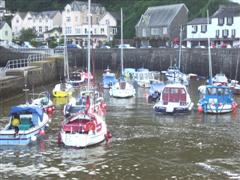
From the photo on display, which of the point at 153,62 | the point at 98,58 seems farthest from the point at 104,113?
the point at 98,58

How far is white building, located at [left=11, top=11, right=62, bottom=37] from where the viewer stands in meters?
134

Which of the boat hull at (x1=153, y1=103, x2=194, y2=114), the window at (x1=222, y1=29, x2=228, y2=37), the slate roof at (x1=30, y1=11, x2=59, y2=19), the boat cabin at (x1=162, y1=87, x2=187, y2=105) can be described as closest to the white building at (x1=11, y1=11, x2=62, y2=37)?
the slate roof at (x1=30, y1=11, x2=59, y2=19)

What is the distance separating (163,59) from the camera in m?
78.4

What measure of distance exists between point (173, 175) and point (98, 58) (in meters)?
67.8

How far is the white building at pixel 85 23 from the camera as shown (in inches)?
4776

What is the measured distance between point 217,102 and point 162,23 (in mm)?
64710

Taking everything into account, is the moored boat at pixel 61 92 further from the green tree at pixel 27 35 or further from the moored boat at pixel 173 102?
the green tree at pixel 27 35

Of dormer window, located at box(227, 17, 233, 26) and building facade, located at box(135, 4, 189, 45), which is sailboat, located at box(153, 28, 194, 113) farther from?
building facade, located at box(135, 4, 189, 45)

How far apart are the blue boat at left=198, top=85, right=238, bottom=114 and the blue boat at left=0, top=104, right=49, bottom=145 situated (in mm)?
12437

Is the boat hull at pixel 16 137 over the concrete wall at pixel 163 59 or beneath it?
beneath

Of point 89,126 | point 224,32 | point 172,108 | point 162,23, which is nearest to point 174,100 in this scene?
point 172,108

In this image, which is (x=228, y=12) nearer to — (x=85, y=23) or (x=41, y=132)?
(x=85, y=23)

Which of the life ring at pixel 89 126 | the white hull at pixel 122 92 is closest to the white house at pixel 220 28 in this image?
the white hull at pixel 122 92

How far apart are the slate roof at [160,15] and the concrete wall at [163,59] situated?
18.4 m
